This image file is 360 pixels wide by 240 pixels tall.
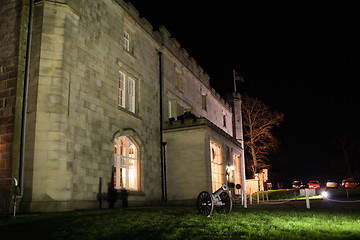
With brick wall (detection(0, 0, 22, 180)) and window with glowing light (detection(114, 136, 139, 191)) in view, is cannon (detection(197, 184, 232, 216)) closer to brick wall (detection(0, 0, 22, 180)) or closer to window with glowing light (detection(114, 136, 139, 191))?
window with glowing light (detection(114, 136, 139, 191))

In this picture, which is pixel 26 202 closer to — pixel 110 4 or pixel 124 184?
pixel 124 184

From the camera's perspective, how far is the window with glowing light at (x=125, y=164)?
17.0 metres

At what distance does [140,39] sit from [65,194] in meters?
10.9

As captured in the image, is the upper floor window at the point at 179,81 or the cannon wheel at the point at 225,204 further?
the upper floor window at the point at 179,81

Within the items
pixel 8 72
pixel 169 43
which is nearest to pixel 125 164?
pixel 8 72

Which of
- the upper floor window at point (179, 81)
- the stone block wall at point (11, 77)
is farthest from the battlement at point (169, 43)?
the stone block wall at point (11, 77)

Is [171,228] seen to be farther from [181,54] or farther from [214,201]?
[181,54]

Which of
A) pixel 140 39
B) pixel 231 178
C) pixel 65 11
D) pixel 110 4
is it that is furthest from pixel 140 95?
pixel 231 178

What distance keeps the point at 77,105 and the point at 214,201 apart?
669 cm

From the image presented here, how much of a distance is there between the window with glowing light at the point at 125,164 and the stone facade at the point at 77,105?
10.5 inches

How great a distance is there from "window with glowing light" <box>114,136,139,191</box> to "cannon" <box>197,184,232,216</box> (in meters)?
5.78

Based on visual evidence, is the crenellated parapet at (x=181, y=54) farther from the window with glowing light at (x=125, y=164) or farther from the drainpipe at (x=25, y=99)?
the drainpipe at (x=25, y=99)

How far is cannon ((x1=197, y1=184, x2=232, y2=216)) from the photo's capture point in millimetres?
11695

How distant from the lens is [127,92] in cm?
1902
